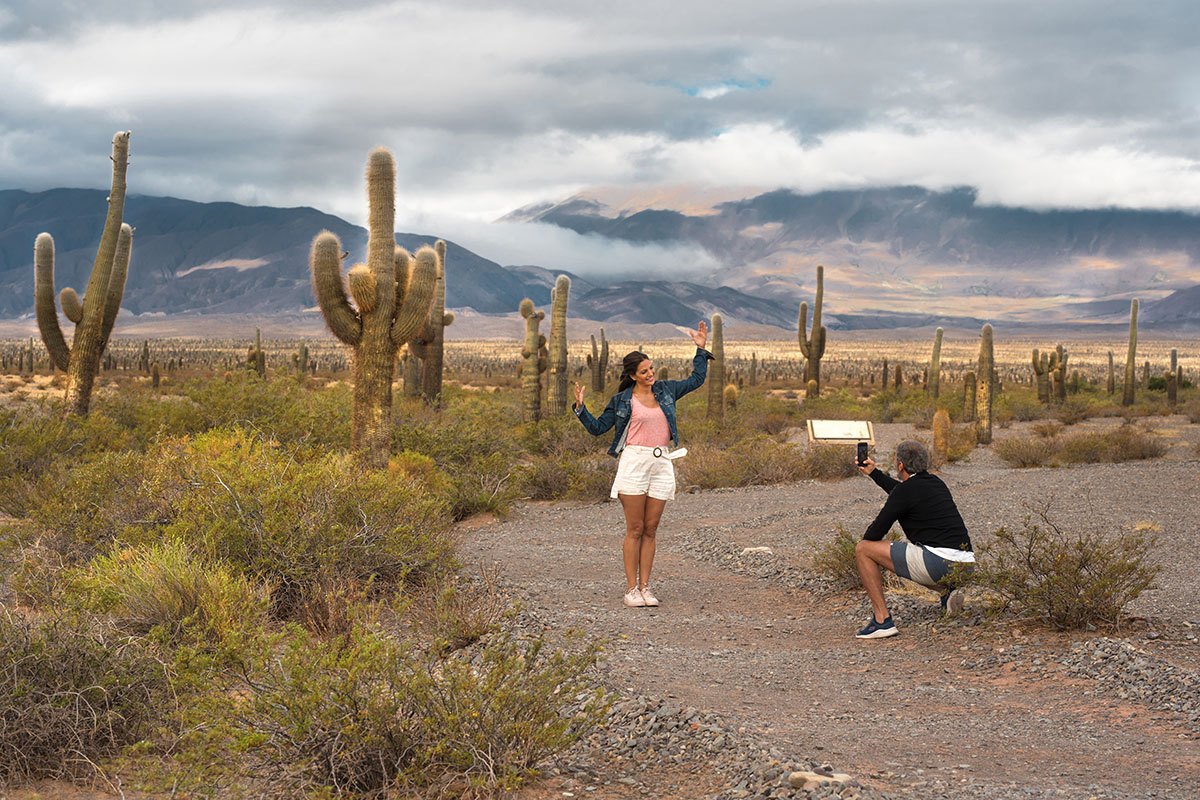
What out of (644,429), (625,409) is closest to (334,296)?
(625,409)

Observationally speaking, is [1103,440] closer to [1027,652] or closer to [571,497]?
[571,497]

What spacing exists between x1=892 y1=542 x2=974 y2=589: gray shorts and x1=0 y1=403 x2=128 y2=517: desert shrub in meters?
8.57

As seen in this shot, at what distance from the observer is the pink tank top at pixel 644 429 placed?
352 inches

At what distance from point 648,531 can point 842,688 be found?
2.58m

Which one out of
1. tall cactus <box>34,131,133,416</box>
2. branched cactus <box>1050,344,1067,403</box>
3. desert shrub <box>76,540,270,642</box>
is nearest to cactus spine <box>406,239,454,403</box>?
tall cactus <box>34,131,133,416</box>

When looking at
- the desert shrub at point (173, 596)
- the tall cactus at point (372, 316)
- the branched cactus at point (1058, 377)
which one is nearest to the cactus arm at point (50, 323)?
the tall cactus at point (372, 316)

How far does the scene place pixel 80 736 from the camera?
5215mm

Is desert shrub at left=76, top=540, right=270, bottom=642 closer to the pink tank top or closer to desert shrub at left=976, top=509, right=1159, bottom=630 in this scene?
the pink tank top

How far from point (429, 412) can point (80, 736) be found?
16286mm

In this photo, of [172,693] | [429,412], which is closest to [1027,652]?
[172,693]

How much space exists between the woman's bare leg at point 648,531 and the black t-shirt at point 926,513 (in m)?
1.82

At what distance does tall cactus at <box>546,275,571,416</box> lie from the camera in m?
25.1

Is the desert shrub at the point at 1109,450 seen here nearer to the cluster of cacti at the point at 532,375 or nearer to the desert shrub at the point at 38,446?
the cluster of cacti at the point at 532,375

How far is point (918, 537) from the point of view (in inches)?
320
